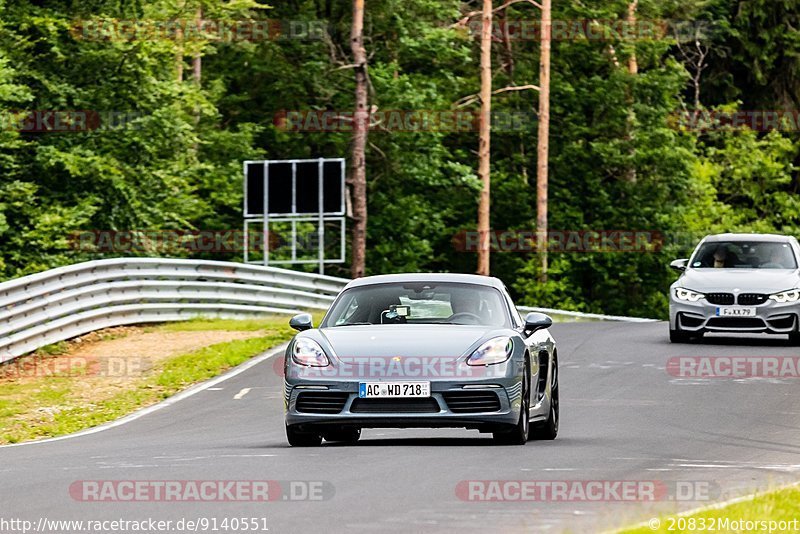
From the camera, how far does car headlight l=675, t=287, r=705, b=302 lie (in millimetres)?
24477

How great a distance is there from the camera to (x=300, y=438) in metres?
13.2

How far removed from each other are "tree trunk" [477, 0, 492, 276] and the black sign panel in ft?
48.7

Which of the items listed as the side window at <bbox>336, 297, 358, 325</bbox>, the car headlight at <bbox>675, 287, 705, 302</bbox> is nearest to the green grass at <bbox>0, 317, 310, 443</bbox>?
the side window at <bbox>336, 297, 358, 325</bbox>

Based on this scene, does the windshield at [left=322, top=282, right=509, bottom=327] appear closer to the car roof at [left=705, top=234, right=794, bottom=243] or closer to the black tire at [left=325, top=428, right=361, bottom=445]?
the black tire at [left=325, top=428, right=361, bottom=445]

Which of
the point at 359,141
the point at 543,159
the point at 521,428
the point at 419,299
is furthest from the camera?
the point at 543,159

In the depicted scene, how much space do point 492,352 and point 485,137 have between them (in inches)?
1538

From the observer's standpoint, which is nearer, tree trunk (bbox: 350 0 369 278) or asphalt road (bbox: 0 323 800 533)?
asphalt road (bbox: 0 323 800 533)

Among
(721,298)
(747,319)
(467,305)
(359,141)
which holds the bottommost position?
(747,319)

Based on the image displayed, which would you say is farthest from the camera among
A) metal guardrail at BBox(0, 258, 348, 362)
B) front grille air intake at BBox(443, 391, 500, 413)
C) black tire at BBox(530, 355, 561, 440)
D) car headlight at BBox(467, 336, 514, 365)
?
metal guardrail at BBox(0, 258, 348, 362)

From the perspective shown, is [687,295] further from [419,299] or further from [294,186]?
[294,186]

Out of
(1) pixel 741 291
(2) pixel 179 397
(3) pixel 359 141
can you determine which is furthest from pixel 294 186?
(2) pixel 179 397

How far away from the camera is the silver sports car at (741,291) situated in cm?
2419

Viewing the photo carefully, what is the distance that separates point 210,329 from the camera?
94.3 ft

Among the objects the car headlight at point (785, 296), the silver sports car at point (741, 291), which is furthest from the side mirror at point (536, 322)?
the car headlight at point (785, 296)
